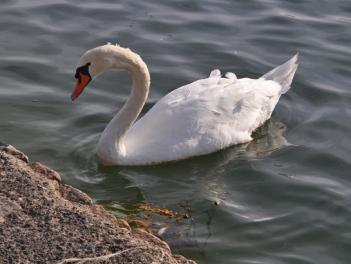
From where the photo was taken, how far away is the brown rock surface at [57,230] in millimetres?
4777

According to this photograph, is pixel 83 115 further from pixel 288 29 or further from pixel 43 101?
pixel 288 29

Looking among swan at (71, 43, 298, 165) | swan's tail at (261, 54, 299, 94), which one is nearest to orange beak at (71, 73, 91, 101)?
swan at (71, 43, 298, 165)

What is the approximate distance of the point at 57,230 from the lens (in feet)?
16.4

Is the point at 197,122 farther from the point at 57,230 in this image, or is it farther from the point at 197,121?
the point at 57,230

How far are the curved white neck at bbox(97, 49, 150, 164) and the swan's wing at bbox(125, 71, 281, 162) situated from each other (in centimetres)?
18

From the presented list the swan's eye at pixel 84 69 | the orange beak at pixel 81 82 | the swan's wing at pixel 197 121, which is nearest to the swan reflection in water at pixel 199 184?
the swan's wing at pixel 197 121

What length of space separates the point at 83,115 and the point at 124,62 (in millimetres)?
1243

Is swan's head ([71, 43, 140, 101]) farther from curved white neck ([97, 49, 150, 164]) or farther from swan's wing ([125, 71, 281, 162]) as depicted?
swan's wing ([125, 71, 281, 162])

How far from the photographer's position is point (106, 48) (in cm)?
782

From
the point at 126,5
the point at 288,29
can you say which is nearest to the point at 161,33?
the point at 126,5

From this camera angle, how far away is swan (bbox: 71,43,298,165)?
7.94 m

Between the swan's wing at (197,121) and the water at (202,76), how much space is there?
0.17m

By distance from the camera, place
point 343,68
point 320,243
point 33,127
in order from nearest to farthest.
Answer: point 320,243
point 33,127
point 343,68

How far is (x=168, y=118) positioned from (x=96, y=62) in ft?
3.30
